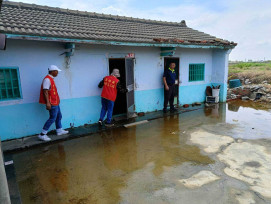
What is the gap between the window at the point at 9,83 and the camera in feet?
16.6

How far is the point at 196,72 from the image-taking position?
952cm

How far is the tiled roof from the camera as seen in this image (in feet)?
16.9

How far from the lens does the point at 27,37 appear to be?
185 inches

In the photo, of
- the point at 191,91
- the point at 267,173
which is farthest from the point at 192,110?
the point at 267,173

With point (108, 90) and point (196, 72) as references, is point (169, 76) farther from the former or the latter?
point (108, 90)

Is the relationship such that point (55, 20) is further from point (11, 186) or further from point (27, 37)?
point (11, 186)

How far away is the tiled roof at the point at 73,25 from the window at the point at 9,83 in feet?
3.49

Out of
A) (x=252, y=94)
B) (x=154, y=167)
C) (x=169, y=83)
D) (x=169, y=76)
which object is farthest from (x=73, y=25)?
(x=252, y=94)

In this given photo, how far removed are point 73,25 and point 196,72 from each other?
5.84 metres

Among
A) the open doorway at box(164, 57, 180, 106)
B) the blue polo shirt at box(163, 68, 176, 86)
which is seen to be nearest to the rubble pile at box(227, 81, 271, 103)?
the open doorway at box(164, 57, 180, 106)

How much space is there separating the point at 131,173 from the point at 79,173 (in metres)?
1.00

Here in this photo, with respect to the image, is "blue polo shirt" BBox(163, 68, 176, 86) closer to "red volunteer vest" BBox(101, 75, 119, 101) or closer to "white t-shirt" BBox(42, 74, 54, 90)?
"red volunteer vest" BBox(101, 75, 119, 101)

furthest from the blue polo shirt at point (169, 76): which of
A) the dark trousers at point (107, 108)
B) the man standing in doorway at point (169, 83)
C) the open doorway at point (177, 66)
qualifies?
the dark trousers at point (107, 108)

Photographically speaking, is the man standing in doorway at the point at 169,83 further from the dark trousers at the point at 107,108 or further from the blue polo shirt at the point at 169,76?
the dark trousers at the point at 107,108
